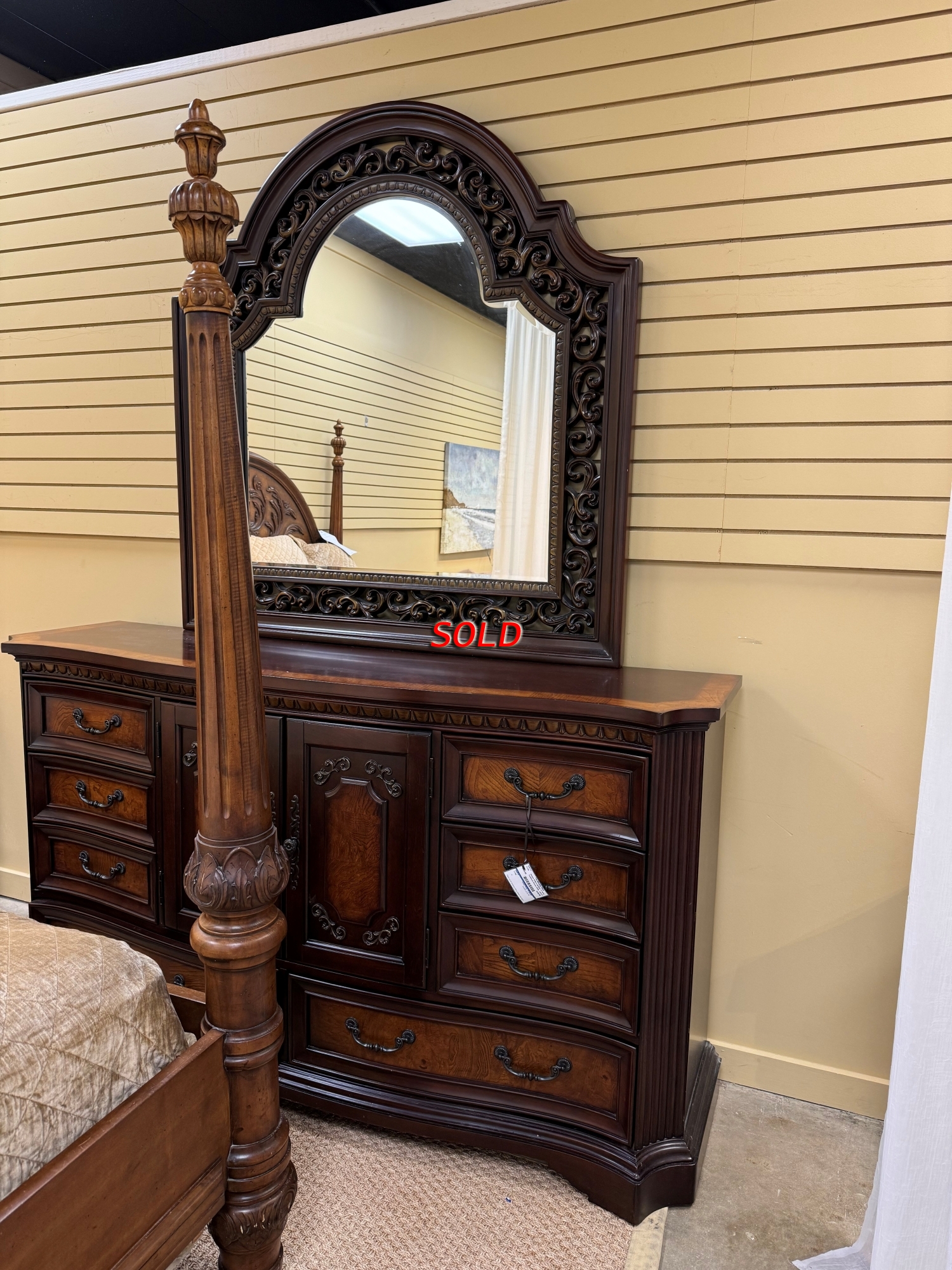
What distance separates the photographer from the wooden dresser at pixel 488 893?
5.46 feet

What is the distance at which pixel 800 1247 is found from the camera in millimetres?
1638

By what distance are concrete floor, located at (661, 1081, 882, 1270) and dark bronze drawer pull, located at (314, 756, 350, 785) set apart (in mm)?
1139

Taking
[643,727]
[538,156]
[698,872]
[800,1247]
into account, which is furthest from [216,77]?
[800,1247]

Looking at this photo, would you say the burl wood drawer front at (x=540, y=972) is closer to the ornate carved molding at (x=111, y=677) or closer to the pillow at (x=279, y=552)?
the ornate carved molding at (x=111, y=677)

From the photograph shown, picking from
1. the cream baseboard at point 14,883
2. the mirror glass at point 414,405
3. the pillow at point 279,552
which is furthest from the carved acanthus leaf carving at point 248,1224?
the cream baseboard at point 14,883

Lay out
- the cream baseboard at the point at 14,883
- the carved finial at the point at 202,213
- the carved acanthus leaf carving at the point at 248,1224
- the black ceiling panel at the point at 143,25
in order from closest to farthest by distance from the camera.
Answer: the carved finial at the point at 202,213 → the carved acanthus leaf carving at the point at 248,1224 → the black ceiling panel at the point at 143,25 → the cream baseboard at the point at 14,883

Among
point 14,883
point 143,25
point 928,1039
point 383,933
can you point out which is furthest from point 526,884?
point 143,25

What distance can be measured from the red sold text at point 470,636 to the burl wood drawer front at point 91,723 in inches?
29.1

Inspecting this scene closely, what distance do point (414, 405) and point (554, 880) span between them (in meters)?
1.23

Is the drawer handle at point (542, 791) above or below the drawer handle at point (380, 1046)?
above

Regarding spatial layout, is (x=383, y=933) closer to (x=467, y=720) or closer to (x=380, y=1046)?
(x=380, y=1046)

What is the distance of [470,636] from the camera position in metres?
2.16

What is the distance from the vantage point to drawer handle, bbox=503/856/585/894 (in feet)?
5.62

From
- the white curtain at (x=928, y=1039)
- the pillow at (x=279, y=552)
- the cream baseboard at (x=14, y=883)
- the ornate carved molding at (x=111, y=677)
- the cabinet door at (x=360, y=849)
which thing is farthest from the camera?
the cream baseboard at (x=14, y=883)
